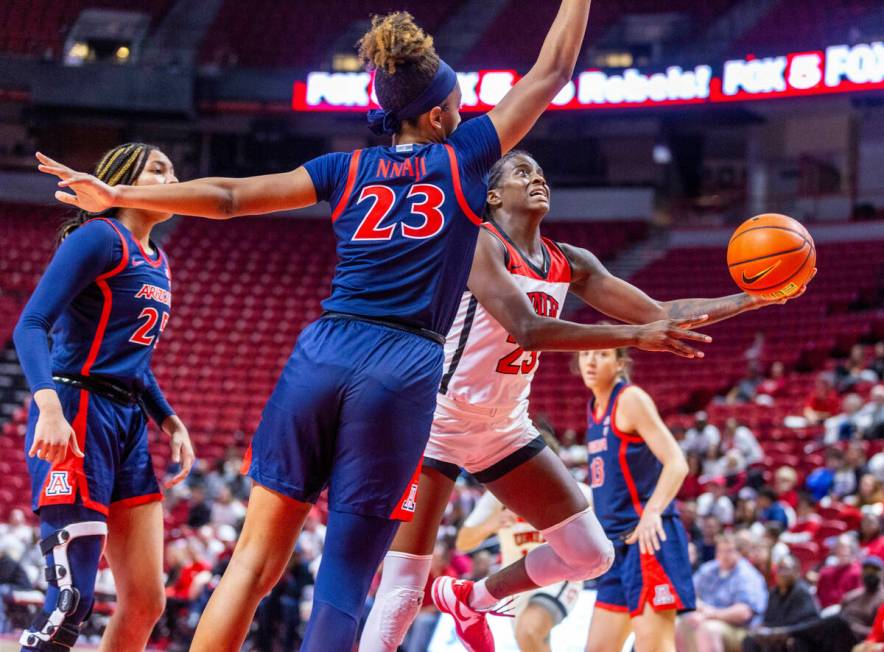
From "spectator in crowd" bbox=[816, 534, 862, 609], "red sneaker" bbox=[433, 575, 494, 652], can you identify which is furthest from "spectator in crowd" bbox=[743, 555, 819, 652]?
"red sneaker" bbox=[433, 575, 494, 652]

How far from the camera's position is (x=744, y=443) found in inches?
545

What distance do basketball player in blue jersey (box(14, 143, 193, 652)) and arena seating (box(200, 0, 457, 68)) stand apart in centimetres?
2062

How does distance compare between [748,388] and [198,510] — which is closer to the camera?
[198,510]

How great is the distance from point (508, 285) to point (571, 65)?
2.48 feet

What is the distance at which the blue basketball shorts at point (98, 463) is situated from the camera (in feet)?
13.2

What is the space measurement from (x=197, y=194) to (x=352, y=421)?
77 cm

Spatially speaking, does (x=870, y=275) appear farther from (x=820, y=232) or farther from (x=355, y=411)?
(x=355, y=411)

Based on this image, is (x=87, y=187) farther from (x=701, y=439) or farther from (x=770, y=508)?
(x=701, y=439)

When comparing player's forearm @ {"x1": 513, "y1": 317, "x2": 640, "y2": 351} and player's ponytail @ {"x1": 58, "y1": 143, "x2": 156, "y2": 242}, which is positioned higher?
player's ponytail @ {"x1": 58, "y1": 143, "x2": 156, "y2": 242}

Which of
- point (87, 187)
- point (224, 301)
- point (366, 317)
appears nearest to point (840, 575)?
point (366, 317)

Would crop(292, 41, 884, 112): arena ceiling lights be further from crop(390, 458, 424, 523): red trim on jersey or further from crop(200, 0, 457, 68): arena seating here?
crop(390, 458, 424, 523): red trim on jersey

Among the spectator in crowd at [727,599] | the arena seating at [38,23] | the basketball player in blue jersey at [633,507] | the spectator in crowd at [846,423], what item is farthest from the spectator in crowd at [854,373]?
the arena seating at [38,23]

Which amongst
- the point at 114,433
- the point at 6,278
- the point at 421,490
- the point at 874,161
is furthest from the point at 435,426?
the point at 874,161

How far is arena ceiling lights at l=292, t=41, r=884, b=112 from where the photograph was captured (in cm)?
1936
